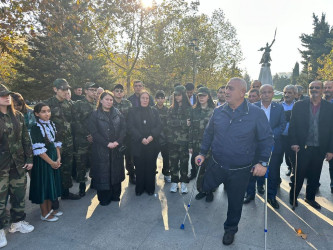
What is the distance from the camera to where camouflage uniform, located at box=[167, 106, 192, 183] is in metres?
4.60

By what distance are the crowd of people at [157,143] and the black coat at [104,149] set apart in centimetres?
2

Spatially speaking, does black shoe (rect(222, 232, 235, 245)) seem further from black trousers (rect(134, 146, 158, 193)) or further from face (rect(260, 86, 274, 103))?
face (rect(260, 86, 274, 103))

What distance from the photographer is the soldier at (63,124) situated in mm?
4133

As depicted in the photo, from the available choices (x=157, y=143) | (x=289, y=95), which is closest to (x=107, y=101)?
(x=157, y=143)

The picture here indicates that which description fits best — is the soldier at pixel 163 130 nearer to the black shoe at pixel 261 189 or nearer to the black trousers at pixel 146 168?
the black trousers at pixel 146 168

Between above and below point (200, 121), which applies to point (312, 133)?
below

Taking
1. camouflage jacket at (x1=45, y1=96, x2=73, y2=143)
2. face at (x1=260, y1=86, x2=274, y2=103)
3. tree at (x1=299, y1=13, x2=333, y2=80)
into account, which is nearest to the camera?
face at (x1=260, y1=86, x2=274, y2=103)

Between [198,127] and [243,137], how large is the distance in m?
1.66

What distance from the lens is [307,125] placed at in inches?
151

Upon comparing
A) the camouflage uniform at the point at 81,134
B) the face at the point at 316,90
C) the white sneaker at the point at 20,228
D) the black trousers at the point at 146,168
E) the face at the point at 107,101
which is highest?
the face at the point at 316,90

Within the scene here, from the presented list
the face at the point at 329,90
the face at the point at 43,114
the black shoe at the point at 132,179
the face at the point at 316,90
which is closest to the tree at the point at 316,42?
the face at the point at 329,90

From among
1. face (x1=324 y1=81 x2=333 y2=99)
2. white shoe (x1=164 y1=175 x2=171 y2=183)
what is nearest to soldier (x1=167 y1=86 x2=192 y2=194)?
white shoe (x1=164 y1=175 x2=171 y2=183)

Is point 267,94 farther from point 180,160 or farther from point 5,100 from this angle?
point 5,100

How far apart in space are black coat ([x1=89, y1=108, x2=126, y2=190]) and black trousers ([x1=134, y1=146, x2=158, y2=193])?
21.0 inches
